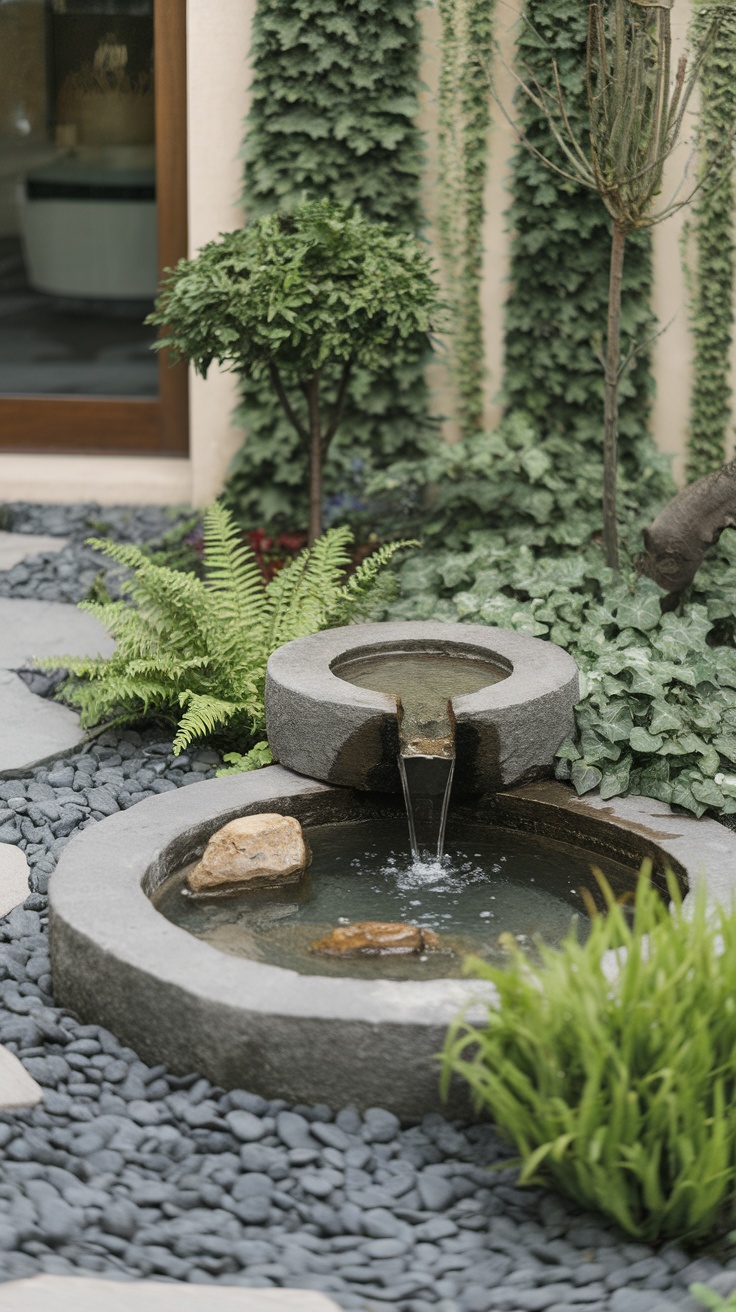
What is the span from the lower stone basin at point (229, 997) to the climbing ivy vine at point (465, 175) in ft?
12.4

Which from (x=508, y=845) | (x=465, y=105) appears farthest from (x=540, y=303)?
(x=508, y=845)

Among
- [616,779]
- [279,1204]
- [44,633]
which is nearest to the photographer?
[279,1204]

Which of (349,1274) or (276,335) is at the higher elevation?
(276,335)

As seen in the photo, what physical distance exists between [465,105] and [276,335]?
2.11 meters

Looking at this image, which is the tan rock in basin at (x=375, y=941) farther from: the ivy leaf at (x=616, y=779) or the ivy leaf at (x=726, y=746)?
the ivy leaf at (x=726, y=746)

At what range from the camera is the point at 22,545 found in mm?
6539

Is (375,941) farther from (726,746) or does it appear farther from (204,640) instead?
(204,640)

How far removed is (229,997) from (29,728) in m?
2.09

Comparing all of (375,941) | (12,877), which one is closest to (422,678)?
(375,941)

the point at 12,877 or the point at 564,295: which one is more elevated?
the point at 564,295

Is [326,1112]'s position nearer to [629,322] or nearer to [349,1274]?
[349,1274]

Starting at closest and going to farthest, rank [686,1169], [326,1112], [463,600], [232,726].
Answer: [686,1169] → [326,1112] → [232,726] → [463,600]

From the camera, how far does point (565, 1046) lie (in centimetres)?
235

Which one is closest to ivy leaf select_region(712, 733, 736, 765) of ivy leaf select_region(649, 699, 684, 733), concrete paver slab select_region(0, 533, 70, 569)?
ivy leaf select_region(649, 699, 684, 733)
